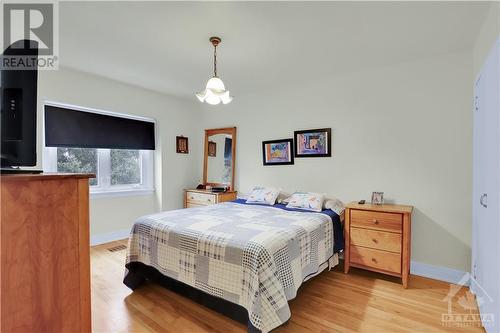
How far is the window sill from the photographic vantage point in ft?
11.6

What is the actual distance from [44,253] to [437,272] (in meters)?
3.36

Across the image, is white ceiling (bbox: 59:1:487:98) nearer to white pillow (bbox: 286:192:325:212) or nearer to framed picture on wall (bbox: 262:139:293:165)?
framed picture on wall (bbox: 262:139:293:165)

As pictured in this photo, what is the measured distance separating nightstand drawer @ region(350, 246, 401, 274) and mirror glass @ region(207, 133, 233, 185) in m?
2.37

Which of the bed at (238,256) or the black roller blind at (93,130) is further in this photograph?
the black roller blind at (93,130)

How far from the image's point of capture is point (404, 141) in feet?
9.30

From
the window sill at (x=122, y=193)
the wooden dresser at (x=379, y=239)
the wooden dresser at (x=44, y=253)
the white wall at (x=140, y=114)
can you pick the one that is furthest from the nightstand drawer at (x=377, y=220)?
the window sill at (x=122, y=193)

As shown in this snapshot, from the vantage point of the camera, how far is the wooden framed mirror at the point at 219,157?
4.34 m

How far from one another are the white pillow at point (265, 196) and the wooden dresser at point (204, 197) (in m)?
0.68

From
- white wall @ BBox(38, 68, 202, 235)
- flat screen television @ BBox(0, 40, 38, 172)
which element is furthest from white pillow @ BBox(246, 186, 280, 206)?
flat screen television @ BBox(0, 40, 38, 172)

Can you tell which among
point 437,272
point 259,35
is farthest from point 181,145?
point 437,272

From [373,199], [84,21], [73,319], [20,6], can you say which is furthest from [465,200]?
[20,6]

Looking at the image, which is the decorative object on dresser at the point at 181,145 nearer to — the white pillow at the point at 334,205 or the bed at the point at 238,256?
the bed at the point at 238,256

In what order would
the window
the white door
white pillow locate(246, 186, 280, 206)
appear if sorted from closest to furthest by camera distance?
1. the white door
2. the window
3. white pillow locate(246, 186, 280, 206)

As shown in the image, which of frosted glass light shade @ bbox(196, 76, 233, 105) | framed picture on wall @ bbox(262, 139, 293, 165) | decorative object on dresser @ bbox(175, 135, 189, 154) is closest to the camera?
frosted glass light shade @ bbox(196, 76, 233, 105)
